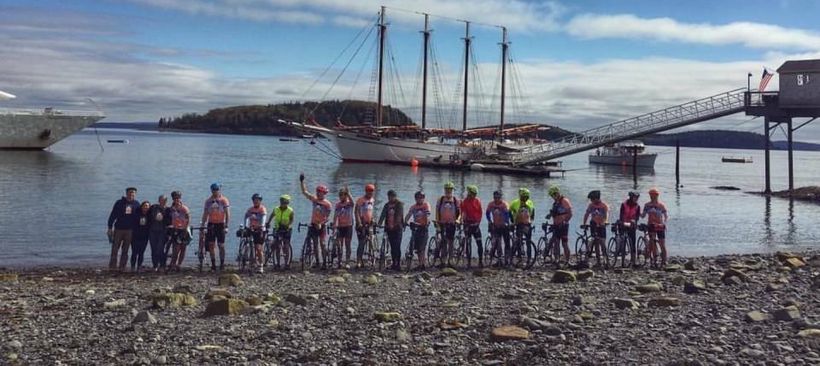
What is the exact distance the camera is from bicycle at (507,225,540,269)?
62.2 ft

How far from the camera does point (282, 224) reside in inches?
705

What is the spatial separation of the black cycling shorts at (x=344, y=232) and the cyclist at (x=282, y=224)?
109 cm

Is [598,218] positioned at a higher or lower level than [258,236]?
higher

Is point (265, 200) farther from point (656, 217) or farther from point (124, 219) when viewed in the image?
point (656, 217)

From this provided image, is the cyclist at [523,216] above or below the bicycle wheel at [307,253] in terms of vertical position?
above

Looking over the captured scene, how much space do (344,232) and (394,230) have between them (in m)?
1.14

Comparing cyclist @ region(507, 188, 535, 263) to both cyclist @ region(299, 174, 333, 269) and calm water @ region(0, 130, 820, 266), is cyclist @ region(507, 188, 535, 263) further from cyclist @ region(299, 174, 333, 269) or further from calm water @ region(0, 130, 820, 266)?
calm water @ region(0, 130, 820, 266)

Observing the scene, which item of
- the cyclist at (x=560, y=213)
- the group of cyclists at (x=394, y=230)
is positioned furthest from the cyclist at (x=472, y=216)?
the cyclist at (x=560, y=213)

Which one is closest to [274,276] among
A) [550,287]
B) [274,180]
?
[550,287]

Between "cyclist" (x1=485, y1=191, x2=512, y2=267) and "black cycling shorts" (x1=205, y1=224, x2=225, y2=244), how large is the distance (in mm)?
6038

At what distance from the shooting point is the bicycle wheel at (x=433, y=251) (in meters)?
19.6

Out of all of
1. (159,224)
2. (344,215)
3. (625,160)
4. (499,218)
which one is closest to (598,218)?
(499,218)

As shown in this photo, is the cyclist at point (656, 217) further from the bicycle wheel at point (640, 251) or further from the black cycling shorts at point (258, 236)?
the black cycling shorts at point (258, 236)

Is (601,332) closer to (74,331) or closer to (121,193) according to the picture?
(74,331)
